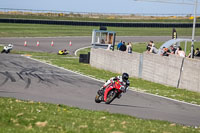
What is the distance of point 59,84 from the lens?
2158cm

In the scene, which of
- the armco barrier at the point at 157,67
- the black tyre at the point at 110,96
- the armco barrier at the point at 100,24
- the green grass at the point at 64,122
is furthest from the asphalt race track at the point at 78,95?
the armco barrier at the point at 100,24

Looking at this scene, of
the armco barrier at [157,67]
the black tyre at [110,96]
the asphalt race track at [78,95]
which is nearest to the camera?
the asphalt race track at [78,95]

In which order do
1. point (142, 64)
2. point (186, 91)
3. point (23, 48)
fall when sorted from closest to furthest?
point (186, 91) < point (142, 64) < point (23, 48)

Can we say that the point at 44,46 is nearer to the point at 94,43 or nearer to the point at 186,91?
the point at 94,43

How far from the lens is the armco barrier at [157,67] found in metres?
21.4

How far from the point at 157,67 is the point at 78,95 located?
7369 mm

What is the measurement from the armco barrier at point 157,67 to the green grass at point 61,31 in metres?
29.2

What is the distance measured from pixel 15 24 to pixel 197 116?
171ft

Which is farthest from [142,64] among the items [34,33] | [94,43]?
[34,33]

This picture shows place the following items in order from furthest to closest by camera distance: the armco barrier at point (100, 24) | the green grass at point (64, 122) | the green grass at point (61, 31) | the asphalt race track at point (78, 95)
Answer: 1. the armco barrier at point (100, 24)
2. the green grass at point (61, 31)
3. the asphalt race track at point (78, 95)
4. the green grass at point (64, 122)

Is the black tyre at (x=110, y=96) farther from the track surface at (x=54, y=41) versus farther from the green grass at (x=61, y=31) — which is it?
the green grass at (x=61, y=31)

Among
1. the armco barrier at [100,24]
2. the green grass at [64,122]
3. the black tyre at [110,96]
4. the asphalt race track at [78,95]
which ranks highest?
the armco barrier at [100,24]

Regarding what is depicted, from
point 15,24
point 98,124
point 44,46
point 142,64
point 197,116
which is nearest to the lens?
point 98,124

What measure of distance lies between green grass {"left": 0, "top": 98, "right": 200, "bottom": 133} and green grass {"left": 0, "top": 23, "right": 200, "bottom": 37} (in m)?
45.3
